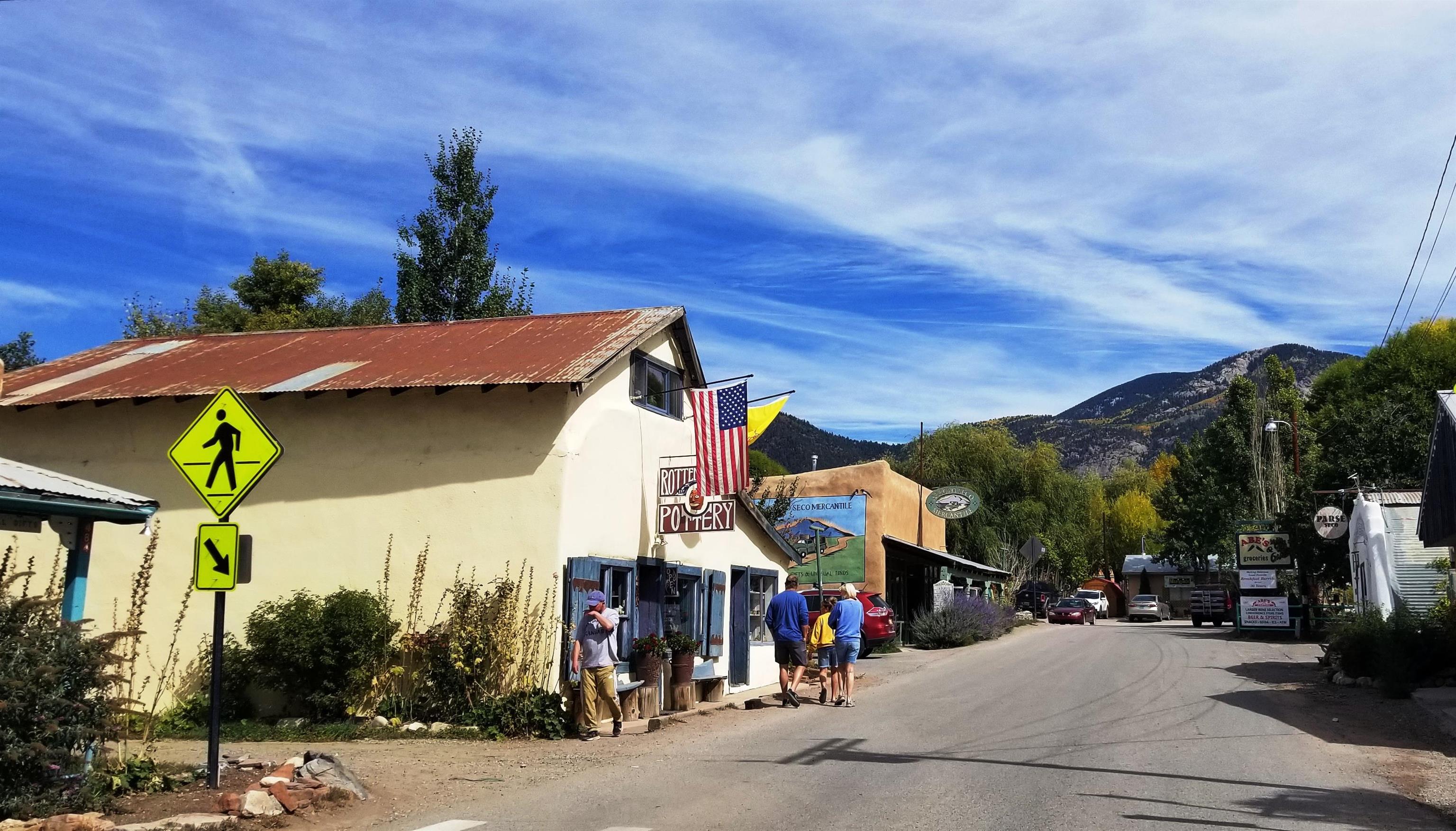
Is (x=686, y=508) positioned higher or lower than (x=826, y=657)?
higher

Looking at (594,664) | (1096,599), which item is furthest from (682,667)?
(1096,599)

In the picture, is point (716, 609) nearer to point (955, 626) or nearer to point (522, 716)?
point (522, 716)

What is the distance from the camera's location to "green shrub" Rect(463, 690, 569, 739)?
13.1 m

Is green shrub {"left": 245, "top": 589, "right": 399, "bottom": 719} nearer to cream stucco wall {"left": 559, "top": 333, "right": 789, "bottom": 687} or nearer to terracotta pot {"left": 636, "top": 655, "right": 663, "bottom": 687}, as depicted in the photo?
cream stucco wall {"left": 559, "top": 333, "right": 789, "bottom": 687}

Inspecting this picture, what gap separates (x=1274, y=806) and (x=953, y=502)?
28989 mm

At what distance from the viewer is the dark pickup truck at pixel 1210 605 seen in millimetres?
45125

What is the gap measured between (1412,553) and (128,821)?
93.6 ft

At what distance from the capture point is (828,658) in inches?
667

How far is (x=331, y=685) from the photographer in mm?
13656

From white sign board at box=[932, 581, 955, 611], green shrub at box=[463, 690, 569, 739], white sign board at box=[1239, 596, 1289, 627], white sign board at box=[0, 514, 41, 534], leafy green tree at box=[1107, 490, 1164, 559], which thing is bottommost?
green shrub at box=[463, 690, 569, 739]

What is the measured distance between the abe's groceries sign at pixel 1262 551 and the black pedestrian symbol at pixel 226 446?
33.4m

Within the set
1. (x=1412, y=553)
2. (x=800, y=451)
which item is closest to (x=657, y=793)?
(x=1412, y=553)

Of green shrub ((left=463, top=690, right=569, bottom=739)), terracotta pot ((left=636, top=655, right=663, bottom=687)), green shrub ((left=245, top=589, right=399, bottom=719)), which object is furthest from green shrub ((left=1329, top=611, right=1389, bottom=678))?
green shrub ((left=245, top=589, right=399, bottom=719))

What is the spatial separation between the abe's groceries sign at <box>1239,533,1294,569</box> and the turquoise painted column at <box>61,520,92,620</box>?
3407 centimetres
